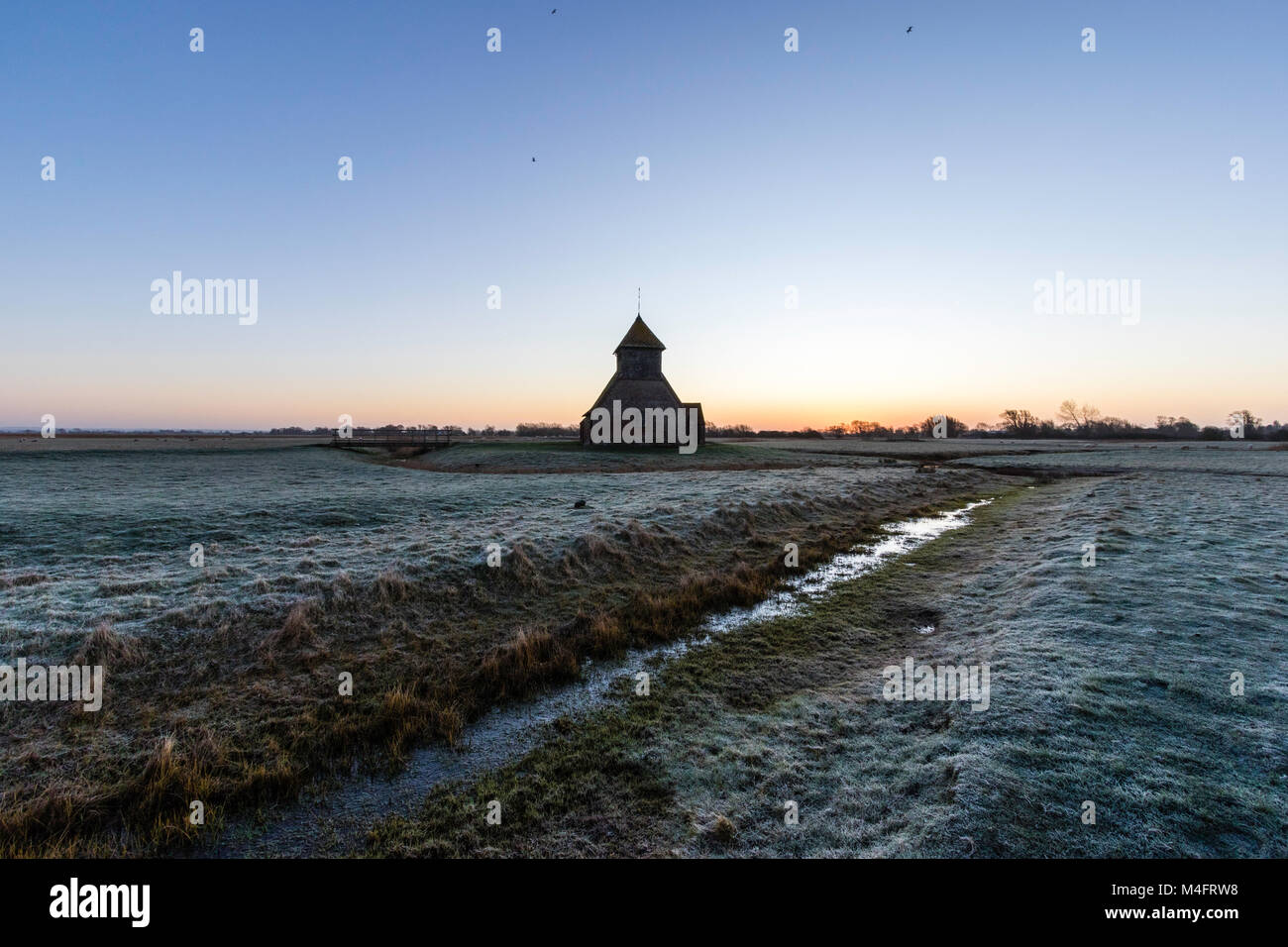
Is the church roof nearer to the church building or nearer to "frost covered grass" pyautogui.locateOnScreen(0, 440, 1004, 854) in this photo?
the church building

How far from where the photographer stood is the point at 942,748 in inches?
220

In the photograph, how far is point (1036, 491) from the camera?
3231 cm

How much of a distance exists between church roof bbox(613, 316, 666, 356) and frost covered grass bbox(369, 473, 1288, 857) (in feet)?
171

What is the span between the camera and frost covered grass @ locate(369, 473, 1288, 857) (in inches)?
172

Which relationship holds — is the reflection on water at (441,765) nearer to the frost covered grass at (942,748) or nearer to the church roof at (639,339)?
the frost covered grass at (942,748)

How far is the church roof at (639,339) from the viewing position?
59531 millimetres

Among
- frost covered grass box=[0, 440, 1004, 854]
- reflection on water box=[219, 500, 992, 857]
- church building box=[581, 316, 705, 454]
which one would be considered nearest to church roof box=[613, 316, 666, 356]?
church building box=[581, 316, 705, 454]

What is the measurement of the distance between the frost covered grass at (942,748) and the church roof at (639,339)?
5221 cm

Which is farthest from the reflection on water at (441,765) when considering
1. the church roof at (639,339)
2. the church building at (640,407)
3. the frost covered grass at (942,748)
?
the church roof at (639,339)

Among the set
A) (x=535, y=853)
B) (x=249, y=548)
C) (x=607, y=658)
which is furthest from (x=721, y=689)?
(x=249, y=548)

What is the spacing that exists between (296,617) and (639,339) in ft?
179

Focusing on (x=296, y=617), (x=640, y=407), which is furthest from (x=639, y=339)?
(x=296, y=617)

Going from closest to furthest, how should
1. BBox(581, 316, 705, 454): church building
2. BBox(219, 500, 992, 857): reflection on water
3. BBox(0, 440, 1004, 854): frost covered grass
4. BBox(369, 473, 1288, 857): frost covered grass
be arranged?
BBox(369, 473, 1288, 857): frost covered grass
BBox(219, 500, 992, 857): reflection on water
BBox(0, 440, 1004, 854): frost covered grass
BBox(581, 316, 705, 454): church building
